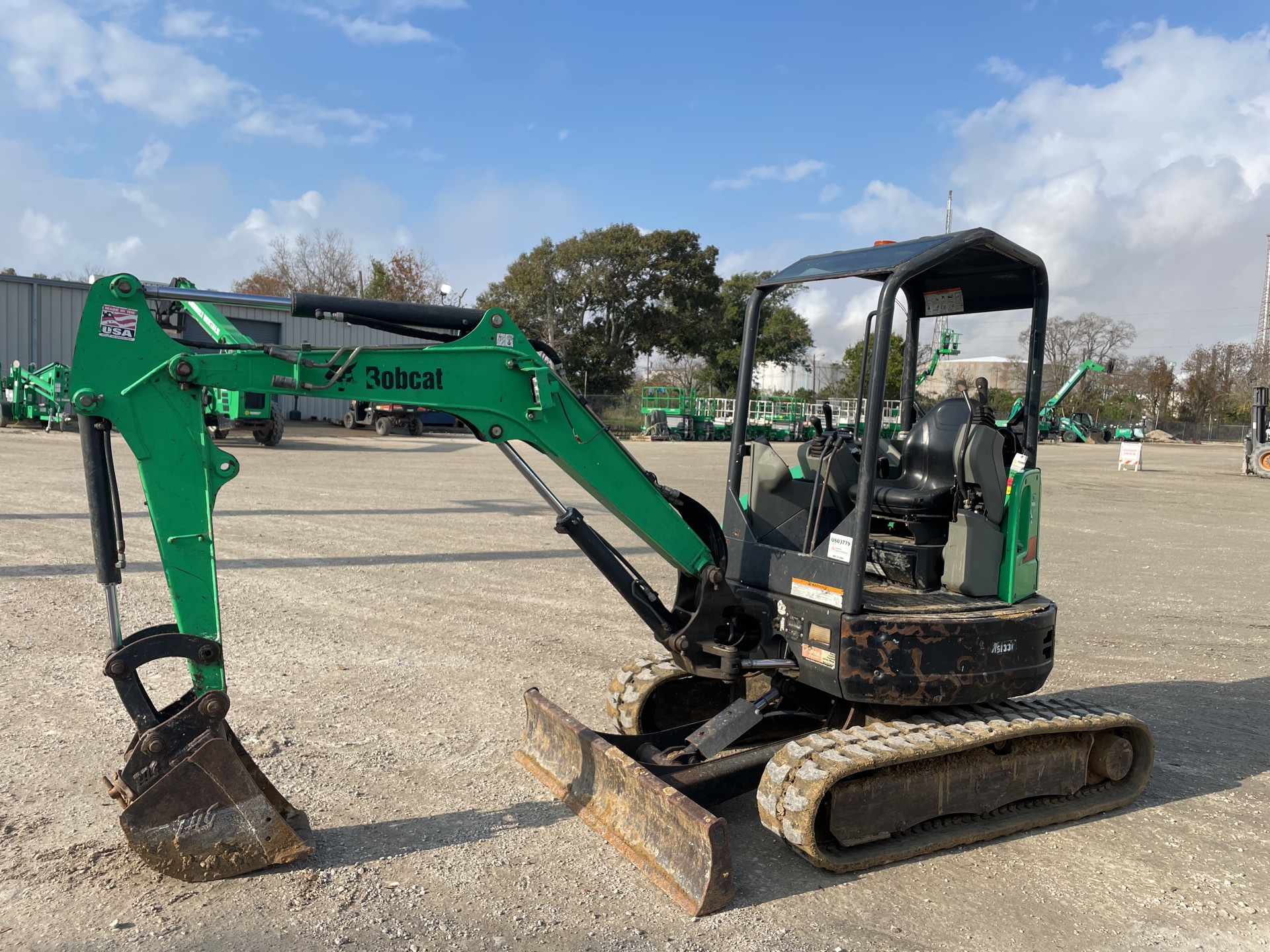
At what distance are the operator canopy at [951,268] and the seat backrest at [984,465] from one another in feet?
3.03

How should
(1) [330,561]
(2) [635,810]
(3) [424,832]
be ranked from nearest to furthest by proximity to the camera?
(2) [635,810] → (3) [424,832] → (1) [330,561]

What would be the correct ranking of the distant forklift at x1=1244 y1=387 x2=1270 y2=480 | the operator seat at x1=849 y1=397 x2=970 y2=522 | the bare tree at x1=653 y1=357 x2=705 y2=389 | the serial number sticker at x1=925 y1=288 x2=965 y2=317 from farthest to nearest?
1. the bare tree at x1=653 y1=357 x2=705 y2=389
2. the distant forklift at x1=1244 y1=387 x2=1270 y2=480
3. the serial number sticker at x1=925 y1=288 x2=965 y2=317
4. the operator seat at x1=849 y1=397 x2=970 y2=522

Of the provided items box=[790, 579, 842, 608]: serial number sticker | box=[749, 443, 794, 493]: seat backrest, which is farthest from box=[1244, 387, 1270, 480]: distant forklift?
box=[790, 579, 842, 608]: serial number sticker

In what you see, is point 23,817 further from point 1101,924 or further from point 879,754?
point 1101,924

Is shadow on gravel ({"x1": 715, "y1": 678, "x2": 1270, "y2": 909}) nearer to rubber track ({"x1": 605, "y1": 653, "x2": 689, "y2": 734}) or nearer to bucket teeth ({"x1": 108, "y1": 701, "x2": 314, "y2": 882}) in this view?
rubber track ({"x1": 605, "y1": 653, "x2": 689, "y2": 734})

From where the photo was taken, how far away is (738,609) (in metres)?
4.61

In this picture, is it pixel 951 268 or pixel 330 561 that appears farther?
pixel 330 561

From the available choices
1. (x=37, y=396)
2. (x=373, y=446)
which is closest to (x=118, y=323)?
(x=373, y=446)

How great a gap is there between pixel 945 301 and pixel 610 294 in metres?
42.2

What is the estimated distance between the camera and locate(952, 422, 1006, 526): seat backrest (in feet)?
15.9

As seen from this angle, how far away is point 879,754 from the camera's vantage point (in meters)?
4.02

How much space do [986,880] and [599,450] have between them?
8.47 feet

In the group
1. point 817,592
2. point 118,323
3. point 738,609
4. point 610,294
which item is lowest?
point 738,609

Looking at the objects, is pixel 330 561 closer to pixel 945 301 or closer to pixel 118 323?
pixel 118 323
